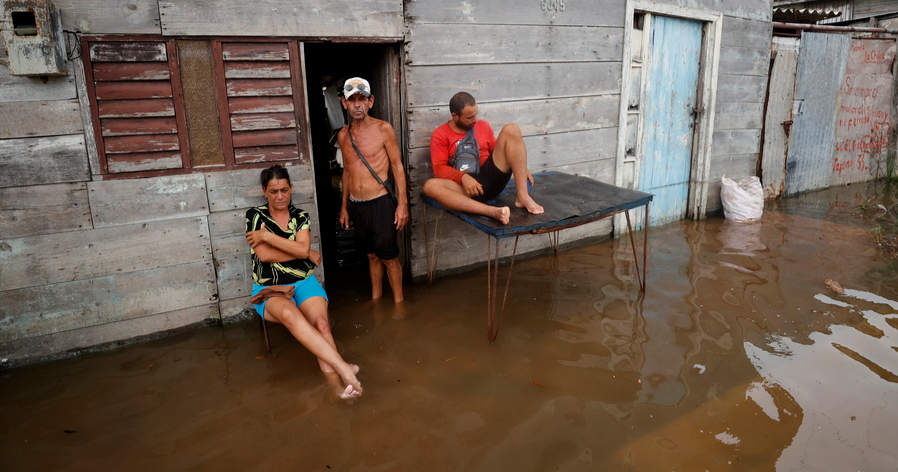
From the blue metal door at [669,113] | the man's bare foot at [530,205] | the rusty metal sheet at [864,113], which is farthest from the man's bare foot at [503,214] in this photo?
the rusty metal sheet at [864,113]

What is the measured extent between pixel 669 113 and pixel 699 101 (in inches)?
22.8

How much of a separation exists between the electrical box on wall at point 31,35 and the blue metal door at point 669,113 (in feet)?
18.3

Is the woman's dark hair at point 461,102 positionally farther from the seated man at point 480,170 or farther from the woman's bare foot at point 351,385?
the woman's bare foot at point 351,385

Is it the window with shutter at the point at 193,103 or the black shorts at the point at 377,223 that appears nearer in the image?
the window with shutter at the point at 193,103

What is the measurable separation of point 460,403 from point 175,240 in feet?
8.01

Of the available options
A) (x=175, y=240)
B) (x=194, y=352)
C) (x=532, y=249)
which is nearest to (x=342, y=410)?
(x=194, y=352)

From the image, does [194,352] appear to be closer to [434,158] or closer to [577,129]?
[434,158]

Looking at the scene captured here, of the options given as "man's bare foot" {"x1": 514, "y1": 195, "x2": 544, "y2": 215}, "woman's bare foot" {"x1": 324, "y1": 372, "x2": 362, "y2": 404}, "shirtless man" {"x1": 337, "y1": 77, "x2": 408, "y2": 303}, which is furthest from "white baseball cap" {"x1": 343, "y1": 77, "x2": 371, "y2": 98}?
"woman's bare foot" {"x1": 324, "y1": 372, "x2": 362, "y2": 404}

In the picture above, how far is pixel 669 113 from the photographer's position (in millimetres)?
6629

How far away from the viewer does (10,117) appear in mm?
3402

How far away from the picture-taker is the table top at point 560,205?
3.71 meters

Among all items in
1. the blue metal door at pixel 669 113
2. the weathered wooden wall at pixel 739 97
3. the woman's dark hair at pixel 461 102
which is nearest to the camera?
the woman's dark hair at pixel 461 102

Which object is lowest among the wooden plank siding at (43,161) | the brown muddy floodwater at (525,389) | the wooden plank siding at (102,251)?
the brown muddy floodwater at (525,389)

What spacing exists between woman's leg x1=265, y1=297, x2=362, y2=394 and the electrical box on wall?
2023 millimetres
